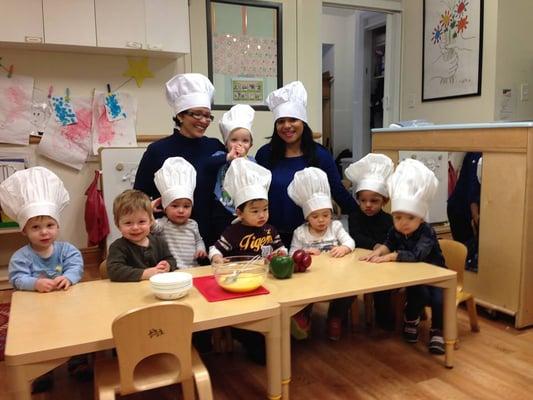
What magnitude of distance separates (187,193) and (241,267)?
0.50 m

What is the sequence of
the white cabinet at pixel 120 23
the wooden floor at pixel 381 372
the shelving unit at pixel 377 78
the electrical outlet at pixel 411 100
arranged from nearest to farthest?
1. the wooden floor at pixel 381 372
2. the white cabinet at pixel 120 23
3. the electrical outlet at pixel 411 100
4. the shelving unit at pixel 377 78

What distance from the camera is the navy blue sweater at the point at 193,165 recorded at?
2.32m

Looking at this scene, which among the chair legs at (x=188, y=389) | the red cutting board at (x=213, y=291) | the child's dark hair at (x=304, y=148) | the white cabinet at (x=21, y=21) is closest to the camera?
the chair legs at (x=188, y=389)

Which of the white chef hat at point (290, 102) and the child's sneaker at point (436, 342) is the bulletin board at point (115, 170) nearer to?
the white chef hat at point (290, 102)

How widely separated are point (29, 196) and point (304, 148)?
134 cm

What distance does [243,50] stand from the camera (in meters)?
4.09

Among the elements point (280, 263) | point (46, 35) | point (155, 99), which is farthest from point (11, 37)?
point (280, 263)

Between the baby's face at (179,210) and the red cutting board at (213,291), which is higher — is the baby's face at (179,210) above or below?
above

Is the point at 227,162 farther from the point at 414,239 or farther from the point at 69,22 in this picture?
the point at 69,22

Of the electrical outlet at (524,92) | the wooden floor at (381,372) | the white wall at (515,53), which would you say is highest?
the white wall at (515,53)

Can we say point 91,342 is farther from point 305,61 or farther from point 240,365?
point 305,61

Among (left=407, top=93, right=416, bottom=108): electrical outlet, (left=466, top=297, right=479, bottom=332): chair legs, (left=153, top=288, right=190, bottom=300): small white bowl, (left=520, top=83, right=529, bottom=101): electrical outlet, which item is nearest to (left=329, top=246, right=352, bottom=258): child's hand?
(left=466, top=297, right=479, bottom=332): chair legs

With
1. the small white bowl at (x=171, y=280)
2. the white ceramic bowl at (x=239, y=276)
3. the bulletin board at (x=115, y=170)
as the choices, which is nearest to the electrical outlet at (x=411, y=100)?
the bulletin board at (x=115, y=170)

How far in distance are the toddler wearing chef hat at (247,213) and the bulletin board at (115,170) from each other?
1731mm
